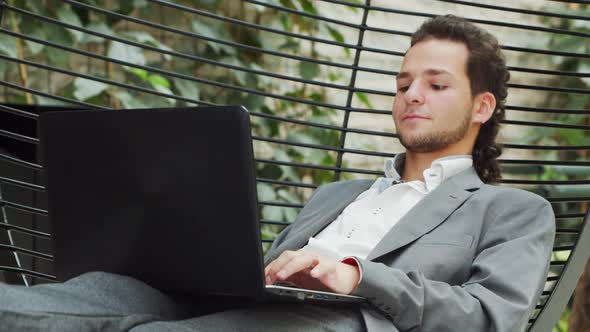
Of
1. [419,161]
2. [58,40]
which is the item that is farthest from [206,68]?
[419,161]

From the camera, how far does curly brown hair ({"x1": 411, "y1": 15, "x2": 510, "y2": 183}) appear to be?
5.85 feet

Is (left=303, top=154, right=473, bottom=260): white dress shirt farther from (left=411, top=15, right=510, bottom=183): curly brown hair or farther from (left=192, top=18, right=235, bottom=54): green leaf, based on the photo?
(left=192, top=18, right=235, bottom=54): green leaf

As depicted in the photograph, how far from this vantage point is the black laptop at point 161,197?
3.62 ft

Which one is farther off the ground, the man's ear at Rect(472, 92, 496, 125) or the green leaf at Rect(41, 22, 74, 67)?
the green leaf at Rect(41, 22, 74, 67)

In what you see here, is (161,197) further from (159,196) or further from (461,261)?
(461,261)

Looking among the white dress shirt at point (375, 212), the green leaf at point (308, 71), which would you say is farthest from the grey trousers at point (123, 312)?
the green leaf at point (308, 71)

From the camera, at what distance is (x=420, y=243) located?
1481mm

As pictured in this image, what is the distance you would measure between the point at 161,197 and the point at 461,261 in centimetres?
55

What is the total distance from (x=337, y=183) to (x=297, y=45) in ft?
4.87

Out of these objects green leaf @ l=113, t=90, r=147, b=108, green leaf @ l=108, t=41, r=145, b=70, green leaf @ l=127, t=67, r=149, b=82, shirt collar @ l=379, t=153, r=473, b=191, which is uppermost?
green leaf @ l=108, t=41, r=145, b=70

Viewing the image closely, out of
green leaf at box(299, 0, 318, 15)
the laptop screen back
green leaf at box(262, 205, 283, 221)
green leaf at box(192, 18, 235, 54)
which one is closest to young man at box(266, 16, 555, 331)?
the laptop screen back

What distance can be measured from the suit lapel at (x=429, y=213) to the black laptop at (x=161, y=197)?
267 millimetres

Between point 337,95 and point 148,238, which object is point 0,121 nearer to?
point 148,238

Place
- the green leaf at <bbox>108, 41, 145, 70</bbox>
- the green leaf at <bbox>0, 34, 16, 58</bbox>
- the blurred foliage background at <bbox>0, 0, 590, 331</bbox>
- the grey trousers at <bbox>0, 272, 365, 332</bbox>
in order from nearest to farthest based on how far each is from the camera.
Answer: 1. the grey trousers at <bbox>0, 272, 365, 332</bbox>
2. the green leaf at <bbox>0, 34, 16, 58</bbox>
3. the green leaf at <bbox>108, 41, 145, 70</bbox>
4. the blurred foliage background at <bbox>0, 0, 590, 331</bbox>
